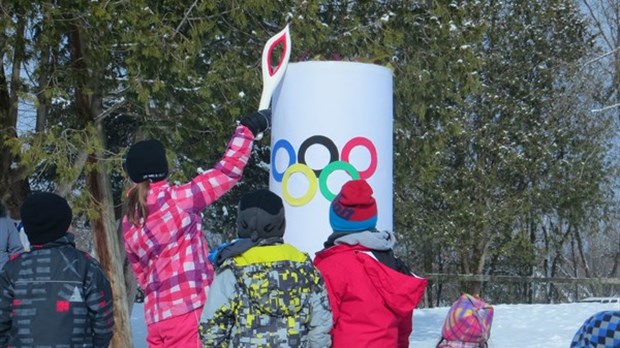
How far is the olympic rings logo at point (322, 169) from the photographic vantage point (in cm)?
802

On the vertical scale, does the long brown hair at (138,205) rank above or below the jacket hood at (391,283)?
above

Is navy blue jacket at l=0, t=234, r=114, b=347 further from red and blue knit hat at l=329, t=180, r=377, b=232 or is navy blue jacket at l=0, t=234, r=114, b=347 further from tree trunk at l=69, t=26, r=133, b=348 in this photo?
tree trunk at l=69, t=26, r=133, b=348

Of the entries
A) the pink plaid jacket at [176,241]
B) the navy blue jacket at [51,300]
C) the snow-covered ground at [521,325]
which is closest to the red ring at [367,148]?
the pink plaid jacket at [176,241]

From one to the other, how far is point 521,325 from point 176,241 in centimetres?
1409

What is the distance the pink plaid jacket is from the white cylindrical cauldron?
316cm

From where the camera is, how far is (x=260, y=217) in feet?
13.5

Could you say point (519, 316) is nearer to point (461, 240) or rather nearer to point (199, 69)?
point (461, 240)

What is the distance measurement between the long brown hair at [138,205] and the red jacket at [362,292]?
910 mm

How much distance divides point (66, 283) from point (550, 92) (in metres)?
25.1

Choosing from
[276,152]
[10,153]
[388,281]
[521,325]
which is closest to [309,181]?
[276,152]

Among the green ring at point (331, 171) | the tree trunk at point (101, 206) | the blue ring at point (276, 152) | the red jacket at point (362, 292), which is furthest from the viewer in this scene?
the tree trunk at point (101, 206)

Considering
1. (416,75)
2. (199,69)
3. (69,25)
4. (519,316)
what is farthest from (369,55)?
(519,316)

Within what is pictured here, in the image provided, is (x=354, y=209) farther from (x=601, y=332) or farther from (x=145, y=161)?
(x=601, y=332)

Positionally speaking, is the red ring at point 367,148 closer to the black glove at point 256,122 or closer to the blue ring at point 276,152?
the blue ring at point 276,152
